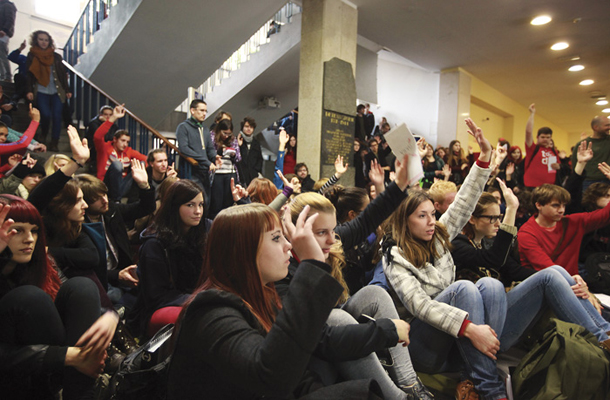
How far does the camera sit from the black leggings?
142 centimetres

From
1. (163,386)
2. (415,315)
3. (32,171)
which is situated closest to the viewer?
(163,386)

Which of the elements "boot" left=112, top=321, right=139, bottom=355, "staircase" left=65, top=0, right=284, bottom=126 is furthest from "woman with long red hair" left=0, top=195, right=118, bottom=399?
"staircase" left=65, top=0, right=284, bottom=126

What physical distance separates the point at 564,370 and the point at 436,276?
2.15ft

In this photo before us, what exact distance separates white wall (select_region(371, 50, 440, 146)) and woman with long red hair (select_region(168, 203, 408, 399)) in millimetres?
9002

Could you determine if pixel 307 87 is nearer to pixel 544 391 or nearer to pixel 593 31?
pixel 544 391

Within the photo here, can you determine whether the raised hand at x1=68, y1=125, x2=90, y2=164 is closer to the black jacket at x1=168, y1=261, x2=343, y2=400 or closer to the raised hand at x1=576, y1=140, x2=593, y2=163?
the black jacket at x1=168, y1=261, x2=343, y2=400

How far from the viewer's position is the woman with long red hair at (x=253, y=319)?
93cm

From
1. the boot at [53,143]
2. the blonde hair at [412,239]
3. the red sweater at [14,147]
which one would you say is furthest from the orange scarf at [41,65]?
the blonde hair at [412,239]

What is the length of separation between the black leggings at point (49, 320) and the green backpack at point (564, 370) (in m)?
1.82

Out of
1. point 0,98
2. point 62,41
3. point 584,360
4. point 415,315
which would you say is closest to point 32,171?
point 0,98

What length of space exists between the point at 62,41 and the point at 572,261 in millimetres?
10404

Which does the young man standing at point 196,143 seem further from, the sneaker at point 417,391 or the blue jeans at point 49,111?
the sneaker at point 417,391

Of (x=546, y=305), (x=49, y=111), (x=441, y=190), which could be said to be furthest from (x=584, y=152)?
(x=49, y=111)

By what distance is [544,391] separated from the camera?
67.3 inches
